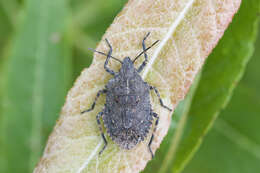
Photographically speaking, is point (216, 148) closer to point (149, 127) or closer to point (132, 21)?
point (149, 127)

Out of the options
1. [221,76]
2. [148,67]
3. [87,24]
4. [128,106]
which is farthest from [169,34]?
[87,24]

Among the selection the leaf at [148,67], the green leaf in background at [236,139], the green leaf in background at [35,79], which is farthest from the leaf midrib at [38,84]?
the green leaf in background at [236,139]

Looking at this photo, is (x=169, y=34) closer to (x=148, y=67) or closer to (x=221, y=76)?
(x=148, y=67)

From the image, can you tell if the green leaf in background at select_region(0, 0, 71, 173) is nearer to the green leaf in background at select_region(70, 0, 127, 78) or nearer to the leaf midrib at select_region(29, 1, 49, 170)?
the leaf midrib at select_region(29, 1, 49, 170)

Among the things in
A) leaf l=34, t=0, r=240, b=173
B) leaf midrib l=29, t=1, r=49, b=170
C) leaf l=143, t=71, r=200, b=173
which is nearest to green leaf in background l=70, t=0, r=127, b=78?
leaf midrib l=29, t=1, r=49, b=170

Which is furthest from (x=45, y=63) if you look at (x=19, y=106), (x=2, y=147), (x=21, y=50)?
(x=2, y=147)

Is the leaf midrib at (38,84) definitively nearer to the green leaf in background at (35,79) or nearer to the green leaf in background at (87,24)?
the green leaf in background at (35,79)
